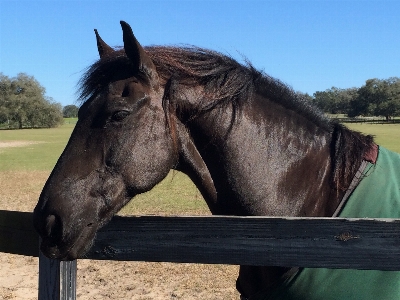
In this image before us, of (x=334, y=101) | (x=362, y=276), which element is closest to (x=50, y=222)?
(x=362, y=276)

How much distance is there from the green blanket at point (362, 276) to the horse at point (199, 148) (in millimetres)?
27

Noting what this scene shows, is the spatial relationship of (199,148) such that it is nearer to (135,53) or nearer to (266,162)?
(266,162)

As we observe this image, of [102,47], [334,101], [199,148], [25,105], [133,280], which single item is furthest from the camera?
[25,105]

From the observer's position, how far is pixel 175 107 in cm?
239

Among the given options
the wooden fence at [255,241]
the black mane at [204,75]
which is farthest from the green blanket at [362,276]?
the black mane at [204,75]

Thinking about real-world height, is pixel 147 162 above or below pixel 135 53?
below

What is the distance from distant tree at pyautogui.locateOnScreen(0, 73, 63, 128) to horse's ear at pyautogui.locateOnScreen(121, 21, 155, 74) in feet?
278

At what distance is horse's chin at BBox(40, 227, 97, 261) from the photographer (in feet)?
6.87

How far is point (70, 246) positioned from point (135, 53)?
106 cm

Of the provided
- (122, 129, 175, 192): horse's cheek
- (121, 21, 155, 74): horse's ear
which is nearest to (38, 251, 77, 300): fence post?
(122, 129, 175, 192): horse's cheek

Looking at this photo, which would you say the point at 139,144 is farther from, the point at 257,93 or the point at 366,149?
the point at 366,149

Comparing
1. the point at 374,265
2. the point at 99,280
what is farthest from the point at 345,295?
the point at 99,280

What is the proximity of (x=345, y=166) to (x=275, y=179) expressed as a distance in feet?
1.50

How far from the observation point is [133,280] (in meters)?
6.09
